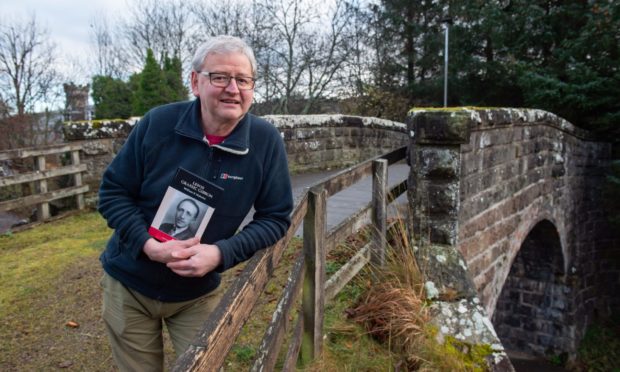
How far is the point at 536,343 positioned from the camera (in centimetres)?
955

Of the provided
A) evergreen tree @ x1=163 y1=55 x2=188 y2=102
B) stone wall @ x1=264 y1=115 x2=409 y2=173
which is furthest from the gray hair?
evergreen tree @ x1=163 y1=55 x2=188 y2=102

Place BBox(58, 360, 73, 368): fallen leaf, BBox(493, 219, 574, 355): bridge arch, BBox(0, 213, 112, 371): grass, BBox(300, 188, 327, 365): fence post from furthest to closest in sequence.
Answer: BBox(493, 219, 574, 355): bridge arch, BBox(0, 213, 112, 371): grass, BBox(58, 360, 73, 368): fallen leaf, BBox(300, 188, 327, 365): fence post

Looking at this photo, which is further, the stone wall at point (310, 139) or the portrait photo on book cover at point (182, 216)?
the stone wall at point (310, 139)

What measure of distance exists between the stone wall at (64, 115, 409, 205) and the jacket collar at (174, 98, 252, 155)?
18.7 feet

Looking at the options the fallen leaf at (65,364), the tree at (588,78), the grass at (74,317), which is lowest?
the fallen leaf at (65,364)

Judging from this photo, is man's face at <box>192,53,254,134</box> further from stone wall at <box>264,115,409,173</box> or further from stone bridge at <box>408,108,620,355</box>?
stone wall at <box>264,115,409,173</box>

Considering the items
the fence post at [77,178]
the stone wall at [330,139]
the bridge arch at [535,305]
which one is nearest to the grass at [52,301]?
the fence post at [77,178]

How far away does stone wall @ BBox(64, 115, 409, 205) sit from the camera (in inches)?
275

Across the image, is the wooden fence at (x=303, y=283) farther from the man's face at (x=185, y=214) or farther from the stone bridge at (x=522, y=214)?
the stone bridge at (x=522, y=214)

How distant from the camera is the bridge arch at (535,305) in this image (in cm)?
890

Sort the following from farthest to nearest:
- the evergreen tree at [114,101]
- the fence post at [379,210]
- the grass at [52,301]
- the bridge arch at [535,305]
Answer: the evergreen tree at [114,101] → the bridge arch at [535,305] → the fence post at [379,210] → the grass at [52,301]

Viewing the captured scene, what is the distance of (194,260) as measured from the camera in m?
1.73

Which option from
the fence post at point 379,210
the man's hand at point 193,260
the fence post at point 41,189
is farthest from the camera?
the fence post at point 41,189

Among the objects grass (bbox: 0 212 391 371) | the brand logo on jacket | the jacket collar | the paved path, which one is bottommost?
grass (bbox: 0 212 391 371)
